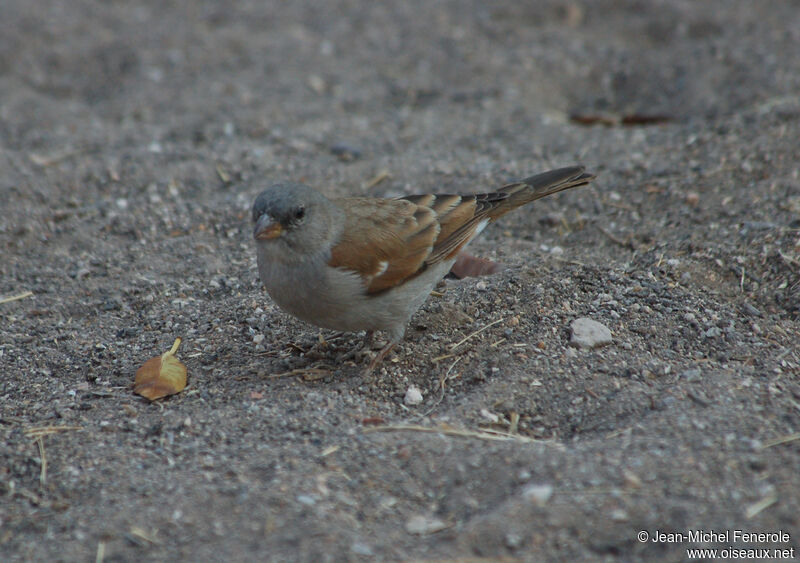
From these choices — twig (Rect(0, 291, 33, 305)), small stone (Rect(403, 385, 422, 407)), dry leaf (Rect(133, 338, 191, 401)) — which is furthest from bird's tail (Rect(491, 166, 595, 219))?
twig (Rect(0, 291, 33, 305))

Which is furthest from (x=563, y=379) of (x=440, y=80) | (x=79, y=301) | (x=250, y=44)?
(x=250, y=44)

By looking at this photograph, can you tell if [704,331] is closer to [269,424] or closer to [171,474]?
[269,424]

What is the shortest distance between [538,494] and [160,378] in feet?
7.50

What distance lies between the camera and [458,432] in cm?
418

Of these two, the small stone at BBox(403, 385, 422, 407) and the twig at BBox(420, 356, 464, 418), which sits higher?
the twig at BBox(420, 356, 464, 418)

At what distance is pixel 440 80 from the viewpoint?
870 cm

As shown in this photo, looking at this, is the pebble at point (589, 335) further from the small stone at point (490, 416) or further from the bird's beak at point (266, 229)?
the bird's beak at point (266, 229)

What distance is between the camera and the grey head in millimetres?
4691

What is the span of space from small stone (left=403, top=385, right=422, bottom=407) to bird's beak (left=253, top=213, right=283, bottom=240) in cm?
116

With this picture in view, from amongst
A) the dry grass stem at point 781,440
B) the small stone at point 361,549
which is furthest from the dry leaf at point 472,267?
the small stone at point 361,549

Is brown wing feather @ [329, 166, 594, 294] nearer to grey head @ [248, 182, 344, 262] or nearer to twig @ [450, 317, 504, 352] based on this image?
grey head @ [248, 182, 344, 262]

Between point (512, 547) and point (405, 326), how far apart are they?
6.69 ft

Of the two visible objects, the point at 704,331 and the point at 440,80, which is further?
the point at 440,80

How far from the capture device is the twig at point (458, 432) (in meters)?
4.15
